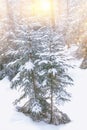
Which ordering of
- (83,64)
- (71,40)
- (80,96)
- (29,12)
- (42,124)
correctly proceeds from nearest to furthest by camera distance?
(42,124)
(80,96)
(83,64)
(71,40)
(29,12)

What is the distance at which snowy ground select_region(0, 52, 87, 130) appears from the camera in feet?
51.9

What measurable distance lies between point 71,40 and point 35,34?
1568cm

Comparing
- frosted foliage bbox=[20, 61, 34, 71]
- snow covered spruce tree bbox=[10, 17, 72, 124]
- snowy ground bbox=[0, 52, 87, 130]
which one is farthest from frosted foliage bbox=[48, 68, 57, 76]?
snowy ground bbox=[0, 52, 87, 130]

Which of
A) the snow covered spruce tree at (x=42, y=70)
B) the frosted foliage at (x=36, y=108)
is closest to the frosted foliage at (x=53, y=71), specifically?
the snow covered spruce tree at (x=42, y=70)

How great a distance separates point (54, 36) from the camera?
14906 millimetres

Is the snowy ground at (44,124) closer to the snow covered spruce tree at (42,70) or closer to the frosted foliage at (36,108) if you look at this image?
the snow covered spruce tree at (42,70)

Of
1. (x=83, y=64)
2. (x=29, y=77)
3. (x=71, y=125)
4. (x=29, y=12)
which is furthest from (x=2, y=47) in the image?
(x=29, y=12)

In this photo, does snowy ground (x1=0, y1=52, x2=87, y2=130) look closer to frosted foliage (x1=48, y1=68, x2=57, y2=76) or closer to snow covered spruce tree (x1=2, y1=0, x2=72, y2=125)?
snow covered spruce tree (x1=2, y1=0, x2=72, y2=125)

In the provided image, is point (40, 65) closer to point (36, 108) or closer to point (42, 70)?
point (42, 70)

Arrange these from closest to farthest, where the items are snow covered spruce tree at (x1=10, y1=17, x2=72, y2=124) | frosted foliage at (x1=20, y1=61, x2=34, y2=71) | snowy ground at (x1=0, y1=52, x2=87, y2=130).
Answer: frosted foliage at (x1=20, y1=61, x2=34, y2=71) → snow covered spruce tree at (x1=10, y1=17, x2=72, y2=124) → snowy ground at (x1=0, y1=52, x2=87, y2=130)

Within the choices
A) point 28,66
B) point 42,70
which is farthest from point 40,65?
point 28,66

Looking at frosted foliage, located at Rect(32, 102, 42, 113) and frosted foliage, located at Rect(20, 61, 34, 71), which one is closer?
frosted foliage, located at Rect(20, 61, 34, 71)

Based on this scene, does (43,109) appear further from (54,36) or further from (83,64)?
(83,64)

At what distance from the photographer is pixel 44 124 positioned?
630 inches
